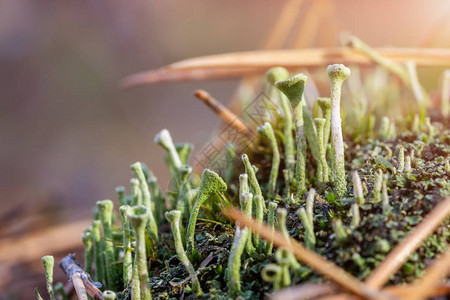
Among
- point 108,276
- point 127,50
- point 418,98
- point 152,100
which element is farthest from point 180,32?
point 108,276

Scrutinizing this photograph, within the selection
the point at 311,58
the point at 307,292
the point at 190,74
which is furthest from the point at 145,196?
the point at 311,58

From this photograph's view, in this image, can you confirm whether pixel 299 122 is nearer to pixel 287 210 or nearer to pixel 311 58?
pixel 287 210

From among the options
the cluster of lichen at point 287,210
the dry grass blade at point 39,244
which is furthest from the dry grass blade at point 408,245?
the dry grass blade at point 39,244

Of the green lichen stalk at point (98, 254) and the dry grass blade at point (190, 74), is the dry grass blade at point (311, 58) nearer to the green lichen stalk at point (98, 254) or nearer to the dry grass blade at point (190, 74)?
the dry grass blade at point (190, 74)

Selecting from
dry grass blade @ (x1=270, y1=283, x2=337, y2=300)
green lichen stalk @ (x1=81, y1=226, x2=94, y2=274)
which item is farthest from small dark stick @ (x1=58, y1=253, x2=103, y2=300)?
dry grass blade @ (x1=270, y1=283, x2=337, y2=300)

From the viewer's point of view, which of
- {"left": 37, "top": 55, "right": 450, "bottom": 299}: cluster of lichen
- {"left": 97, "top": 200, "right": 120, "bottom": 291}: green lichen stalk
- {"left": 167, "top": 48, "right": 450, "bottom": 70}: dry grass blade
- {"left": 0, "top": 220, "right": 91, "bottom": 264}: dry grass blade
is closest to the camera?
{"left": 37, "top": 55, "right": 450, "bottom": 299}: cluster of lichen

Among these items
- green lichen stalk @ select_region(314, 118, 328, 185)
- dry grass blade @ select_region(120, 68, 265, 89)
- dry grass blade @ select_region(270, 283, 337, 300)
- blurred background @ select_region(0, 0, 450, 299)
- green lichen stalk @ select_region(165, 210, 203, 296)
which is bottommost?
dry grass blade @ select_region(270, 283, 337, 300)

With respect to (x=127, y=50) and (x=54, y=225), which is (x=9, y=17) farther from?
(x=54, y=225)

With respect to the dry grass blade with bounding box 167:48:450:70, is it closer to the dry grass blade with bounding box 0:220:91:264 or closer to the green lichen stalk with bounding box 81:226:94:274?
the green lichen stalk with bounding box 81:226:94:274

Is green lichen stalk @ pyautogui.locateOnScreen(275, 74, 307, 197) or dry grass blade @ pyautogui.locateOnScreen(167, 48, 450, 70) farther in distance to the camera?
dry grass blade @ pyautogui.locateOnScreen(167, 48, 450, 70)
